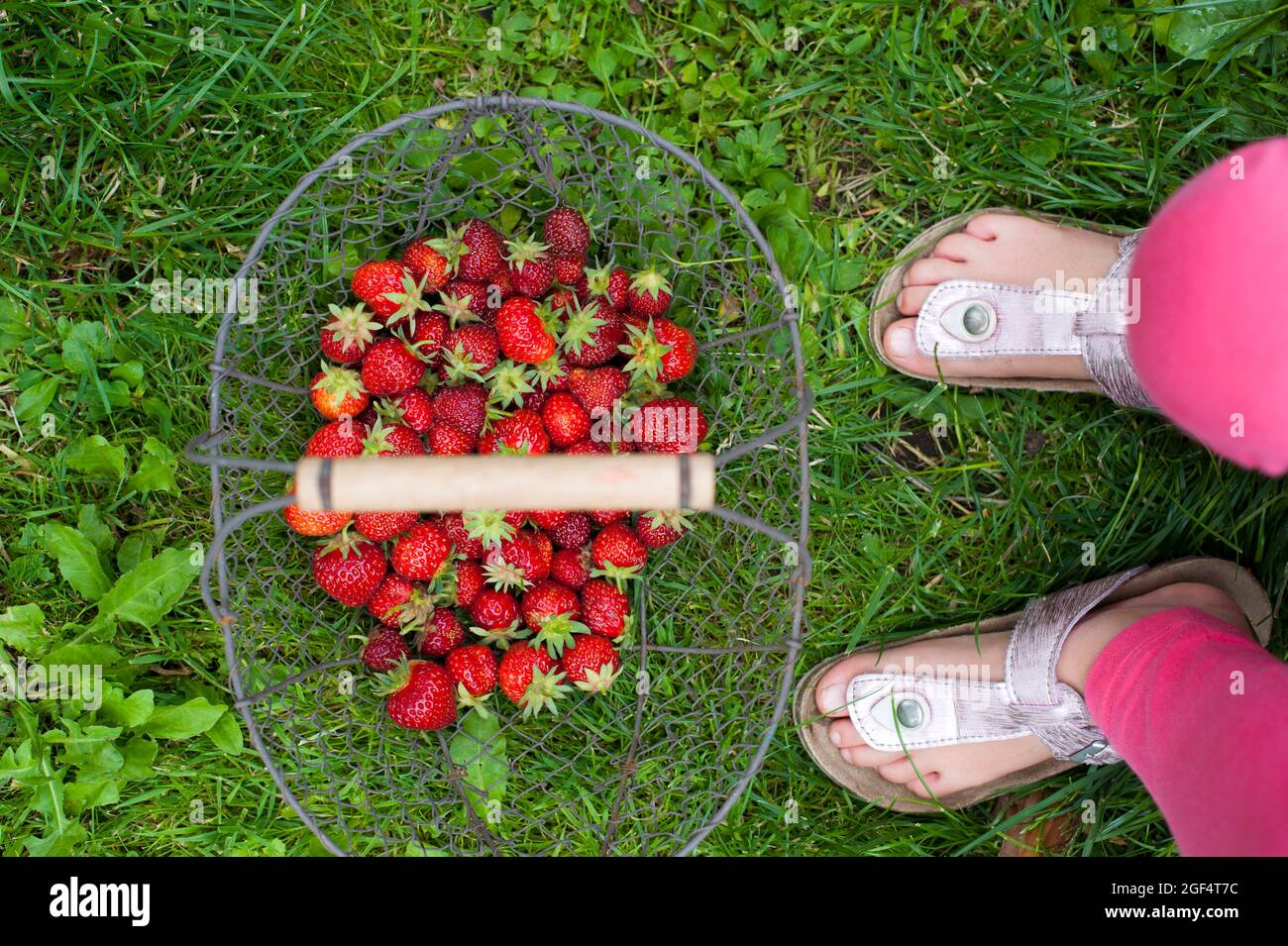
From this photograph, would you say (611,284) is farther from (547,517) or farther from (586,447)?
(547,517)

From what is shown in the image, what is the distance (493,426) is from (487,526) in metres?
0.16

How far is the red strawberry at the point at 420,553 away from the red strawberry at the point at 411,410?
141 millimetres

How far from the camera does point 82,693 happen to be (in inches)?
55.2

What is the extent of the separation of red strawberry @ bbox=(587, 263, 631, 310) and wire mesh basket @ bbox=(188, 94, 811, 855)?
6cm

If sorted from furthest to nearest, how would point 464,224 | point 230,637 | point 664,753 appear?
point 664,753, point 464,224, point 230,637

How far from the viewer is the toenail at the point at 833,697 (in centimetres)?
152

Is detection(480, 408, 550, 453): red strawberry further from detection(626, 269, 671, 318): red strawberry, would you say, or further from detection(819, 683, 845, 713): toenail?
detection(819, 683, 845, 713): toenail

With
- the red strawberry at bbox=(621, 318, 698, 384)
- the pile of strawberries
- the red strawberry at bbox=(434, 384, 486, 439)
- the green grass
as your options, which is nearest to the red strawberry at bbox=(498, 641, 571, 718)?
the pile of strawberries

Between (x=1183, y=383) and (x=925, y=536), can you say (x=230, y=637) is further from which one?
(x=1183, y=383)

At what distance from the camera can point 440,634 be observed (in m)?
1.33

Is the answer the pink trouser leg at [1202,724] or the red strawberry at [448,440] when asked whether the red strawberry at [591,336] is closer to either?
the red strawberry at [448,440]

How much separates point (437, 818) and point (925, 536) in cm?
88
